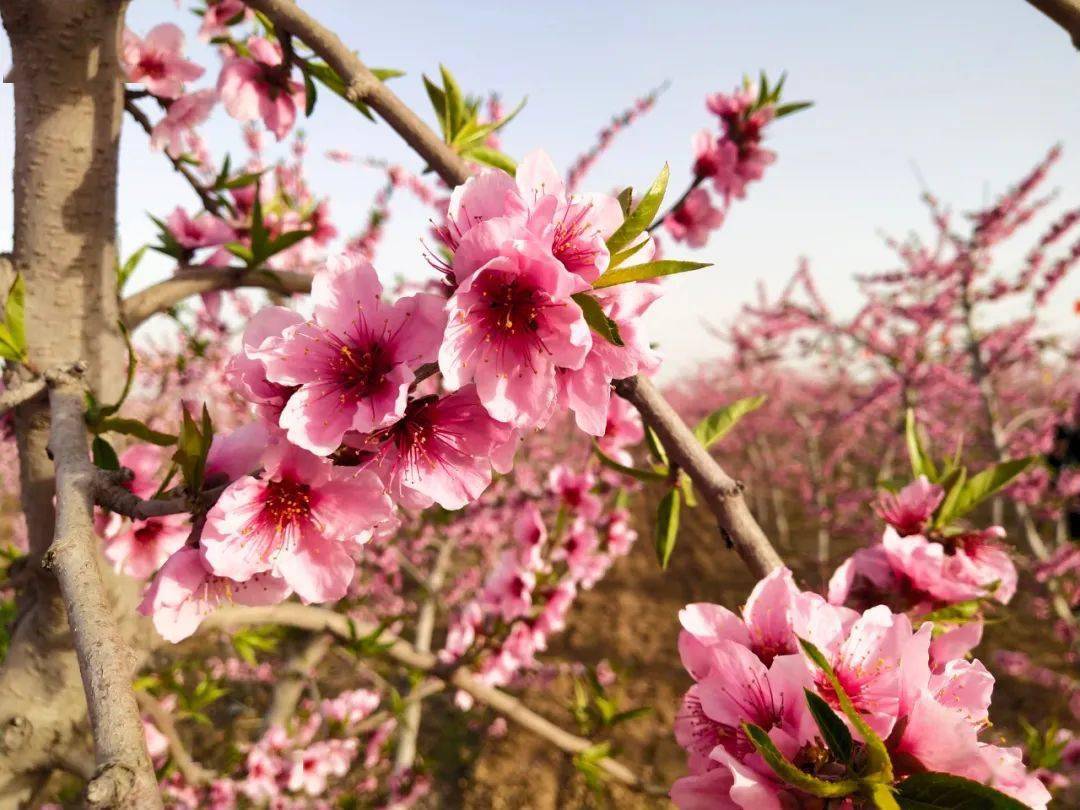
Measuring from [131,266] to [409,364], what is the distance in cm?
122

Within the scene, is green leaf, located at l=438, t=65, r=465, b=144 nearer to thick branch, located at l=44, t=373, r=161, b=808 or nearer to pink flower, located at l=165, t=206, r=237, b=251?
pink flower, located at l=165, t=206, r=237, b=251

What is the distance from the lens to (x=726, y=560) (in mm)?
9062

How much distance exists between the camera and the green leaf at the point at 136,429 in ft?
3.26

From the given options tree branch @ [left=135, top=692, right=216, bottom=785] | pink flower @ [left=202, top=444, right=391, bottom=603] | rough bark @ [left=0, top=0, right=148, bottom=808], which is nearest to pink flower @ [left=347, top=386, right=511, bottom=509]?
pink flower @ [left=202, top=444, right=391, bottom=603]

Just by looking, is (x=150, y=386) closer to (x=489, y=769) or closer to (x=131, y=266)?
(x=489, y=769)

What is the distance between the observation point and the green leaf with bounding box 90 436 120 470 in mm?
989

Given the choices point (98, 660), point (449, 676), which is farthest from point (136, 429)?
point (449, 676)

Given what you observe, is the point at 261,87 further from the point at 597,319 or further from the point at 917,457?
the point at 917,457

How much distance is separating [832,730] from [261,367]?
0.79 meters

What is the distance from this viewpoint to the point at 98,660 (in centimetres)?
56

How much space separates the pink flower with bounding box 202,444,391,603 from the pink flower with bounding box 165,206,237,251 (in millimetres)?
1114

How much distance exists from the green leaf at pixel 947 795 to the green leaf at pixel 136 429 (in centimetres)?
113

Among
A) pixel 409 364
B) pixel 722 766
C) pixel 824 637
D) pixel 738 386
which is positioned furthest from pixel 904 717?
pixel 738 386

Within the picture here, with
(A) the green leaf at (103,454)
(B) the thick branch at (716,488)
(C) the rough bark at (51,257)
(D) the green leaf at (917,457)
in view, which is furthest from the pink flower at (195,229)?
(D) the green leaf at (917,457)
